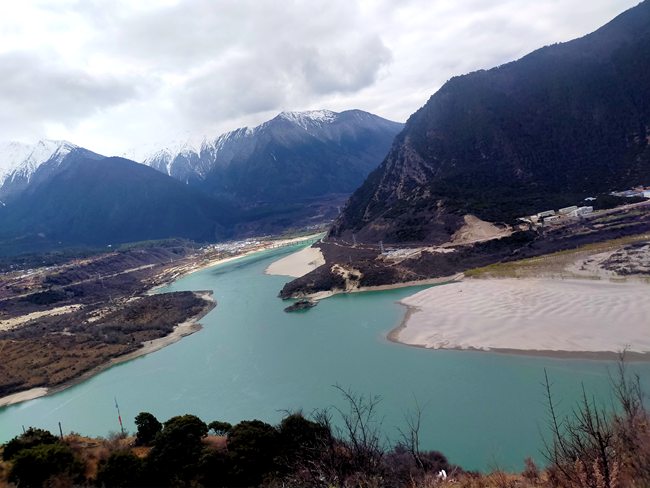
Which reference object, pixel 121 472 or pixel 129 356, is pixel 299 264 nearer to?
pixel 129 356

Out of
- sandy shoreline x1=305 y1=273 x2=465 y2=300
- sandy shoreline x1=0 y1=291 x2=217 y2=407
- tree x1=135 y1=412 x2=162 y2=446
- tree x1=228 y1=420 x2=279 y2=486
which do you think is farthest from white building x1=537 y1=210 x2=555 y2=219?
tree x1=135 y1=412 x2=162 y2=446

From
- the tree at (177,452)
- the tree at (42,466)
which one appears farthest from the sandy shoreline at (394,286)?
the tree at (42,466)

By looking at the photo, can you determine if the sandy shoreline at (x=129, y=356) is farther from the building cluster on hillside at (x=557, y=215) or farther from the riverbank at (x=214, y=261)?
the building cluster on hillside at (x=557, y=215)

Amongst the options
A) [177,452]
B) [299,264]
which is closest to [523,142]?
[299,264]

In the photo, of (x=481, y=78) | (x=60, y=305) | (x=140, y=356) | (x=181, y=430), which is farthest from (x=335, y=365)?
(x=481, y=78)

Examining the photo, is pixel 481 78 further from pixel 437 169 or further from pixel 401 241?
pixel 401 241

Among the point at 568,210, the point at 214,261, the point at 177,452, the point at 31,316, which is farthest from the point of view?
the point at 214,261
